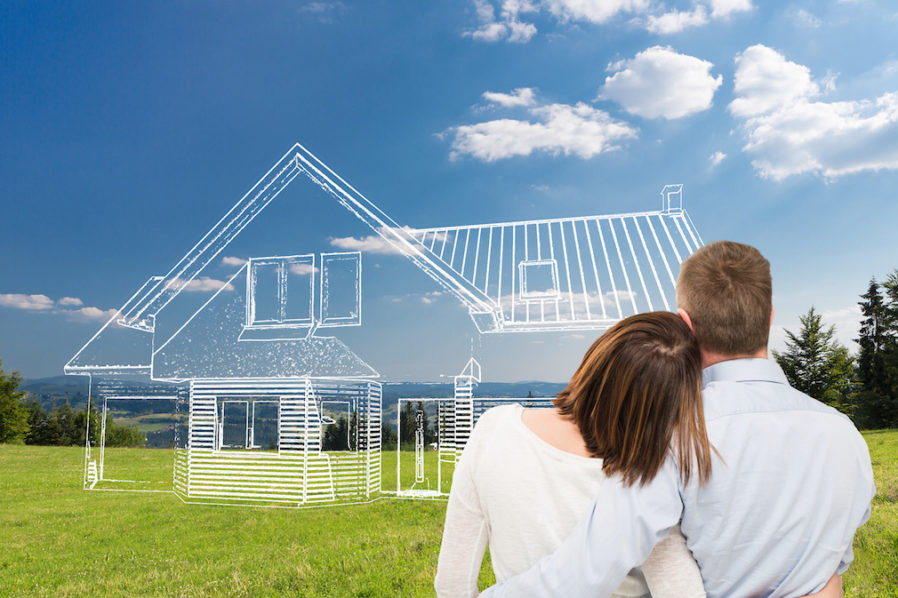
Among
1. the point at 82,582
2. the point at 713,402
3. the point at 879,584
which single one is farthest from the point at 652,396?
the point at 82,582

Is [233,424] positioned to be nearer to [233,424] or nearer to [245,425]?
[233,424]

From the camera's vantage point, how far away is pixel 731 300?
198cm

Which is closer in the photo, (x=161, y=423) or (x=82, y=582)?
(x=82, y=582)

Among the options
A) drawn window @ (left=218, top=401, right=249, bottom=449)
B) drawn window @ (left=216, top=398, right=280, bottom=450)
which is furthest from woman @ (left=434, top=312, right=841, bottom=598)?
drawn window @ (left=218, top=401, right=249, bottom=449)

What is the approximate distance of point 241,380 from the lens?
13.7 metres

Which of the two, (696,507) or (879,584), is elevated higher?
(696,507)

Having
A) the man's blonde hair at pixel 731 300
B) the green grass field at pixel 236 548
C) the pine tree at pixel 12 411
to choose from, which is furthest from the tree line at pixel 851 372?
the pine tree at pixel 12 411

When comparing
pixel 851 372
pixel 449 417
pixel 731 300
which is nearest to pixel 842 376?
pixel 851 372

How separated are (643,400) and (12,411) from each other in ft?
147

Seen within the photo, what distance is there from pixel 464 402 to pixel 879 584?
24.5ft

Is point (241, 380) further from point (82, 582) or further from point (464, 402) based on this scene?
point (82, 582)

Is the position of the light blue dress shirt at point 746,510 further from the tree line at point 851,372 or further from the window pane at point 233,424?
the tree line at point 851,372

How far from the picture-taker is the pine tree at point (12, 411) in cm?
3709

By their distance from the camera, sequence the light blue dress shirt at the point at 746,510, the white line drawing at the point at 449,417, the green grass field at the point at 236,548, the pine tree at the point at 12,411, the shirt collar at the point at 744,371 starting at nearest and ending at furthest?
the light blue dress shirt at the point at 746,510, the shirt collar at the point at 744,371, the green grass field at the point at 236,548, the white line drawing at the point at 449,417, the pine tree at the point at 12,411
